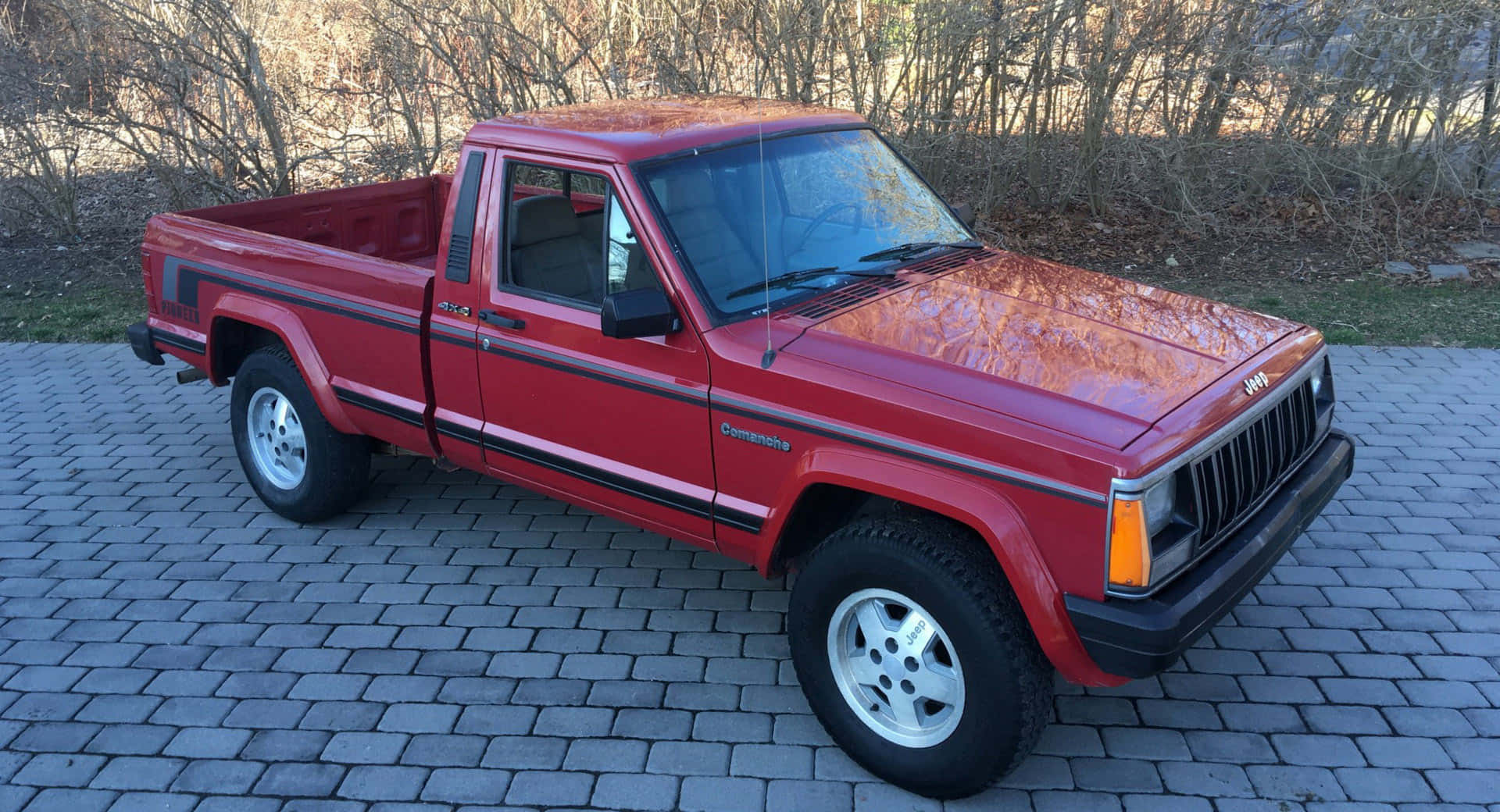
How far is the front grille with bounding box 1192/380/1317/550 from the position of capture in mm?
3223

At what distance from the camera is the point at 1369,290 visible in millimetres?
8617

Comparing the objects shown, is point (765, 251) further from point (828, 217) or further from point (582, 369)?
point (582, 369)

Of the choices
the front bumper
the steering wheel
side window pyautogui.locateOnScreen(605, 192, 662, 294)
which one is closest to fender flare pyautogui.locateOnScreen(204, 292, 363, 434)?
side window pyautogui.locateOnScreen(605, 192, 662, 294)

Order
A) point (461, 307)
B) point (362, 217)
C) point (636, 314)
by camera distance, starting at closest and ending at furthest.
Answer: point (636, 314) < point (461, 307) < point (362, 217)

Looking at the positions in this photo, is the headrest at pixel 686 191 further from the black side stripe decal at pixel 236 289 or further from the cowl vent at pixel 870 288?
the black side stripe decal at pixel 236 289

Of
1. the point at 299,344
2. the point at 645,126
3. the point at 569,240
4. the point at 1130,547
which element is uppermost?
the point at 645,126

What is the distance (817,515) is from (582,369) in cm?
102

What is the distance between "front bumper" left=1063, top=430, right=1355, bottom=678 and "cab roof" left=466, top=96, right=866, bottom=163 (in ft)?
7.08

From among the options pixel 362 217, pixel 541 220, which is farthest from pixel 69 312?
Answer: pixel 541 220

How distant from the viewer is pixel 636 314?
11.6ft

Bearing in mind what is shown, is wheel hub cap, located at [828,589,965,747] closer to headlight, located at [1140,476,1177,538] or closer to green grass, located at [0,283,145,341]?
headlight, located at [1140,476,1177,538]

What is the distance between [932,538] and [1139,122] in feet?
24.1

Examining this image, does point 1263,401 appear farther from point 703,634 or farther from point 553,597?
point 553,597

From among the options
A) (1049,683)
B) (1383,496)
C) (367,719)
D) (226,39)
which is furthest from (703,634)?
(226,39)
